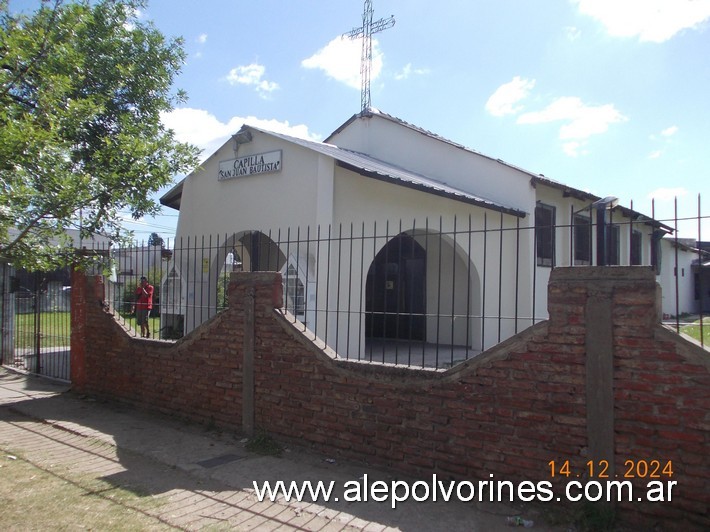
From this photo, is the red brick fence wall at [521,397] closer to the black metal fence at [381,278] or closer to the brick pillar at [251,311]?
the brick pillar at [251,311]

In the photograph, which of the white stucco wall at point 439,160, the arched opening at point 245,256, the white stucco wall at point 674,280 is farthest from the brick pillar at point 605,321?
the white stucco wall at point 674,280

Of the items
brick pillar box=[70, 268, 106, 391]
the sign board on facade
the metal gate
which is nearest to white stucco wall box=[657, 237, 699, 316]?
the sign board on facade

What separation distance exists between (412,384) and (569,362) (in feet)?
4.41

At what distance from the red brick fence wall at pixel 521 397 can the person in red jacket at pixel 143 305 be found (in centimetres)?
368

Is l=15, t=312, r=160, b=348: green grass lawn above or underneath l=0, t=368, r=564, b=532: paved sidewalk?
above

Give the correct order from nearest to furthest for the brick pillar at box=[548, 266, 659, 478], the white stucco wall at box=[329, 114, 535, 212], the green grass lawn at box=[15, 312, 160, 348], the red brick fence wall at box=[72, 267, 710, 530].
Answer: the red brick fence wall at box=[72, 267, 710, 530]
the brick pillar at box=[548, 266, 659, 478]
the green grass lawn at box=[15, 312, 160, 348]
the white stucco wall at box=[329, 114, 535, 212]

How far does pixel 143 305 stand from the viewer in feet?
28.5

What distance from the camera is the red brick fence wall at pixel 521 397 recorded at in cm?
352

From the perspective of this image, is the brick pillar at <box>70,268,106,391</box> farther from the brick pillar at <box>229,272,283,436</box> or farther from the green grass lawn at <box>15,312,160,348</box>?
the brick pillar at <box>229,272,283,436</box>

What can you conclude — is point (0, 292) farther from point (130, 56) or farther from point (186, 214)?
point (130, 56)

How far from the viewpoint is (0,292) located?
10.8 m

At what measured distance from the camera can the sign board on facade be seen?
9086mm

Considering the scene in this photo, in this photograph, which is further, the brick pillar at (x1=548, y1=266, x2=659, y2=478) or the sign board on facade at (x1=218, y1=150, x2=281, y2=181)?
the sign board on facade at (x1=218, y1=150, x2=281, y2=181)

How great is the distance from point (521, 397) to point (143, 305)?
6.57 m
